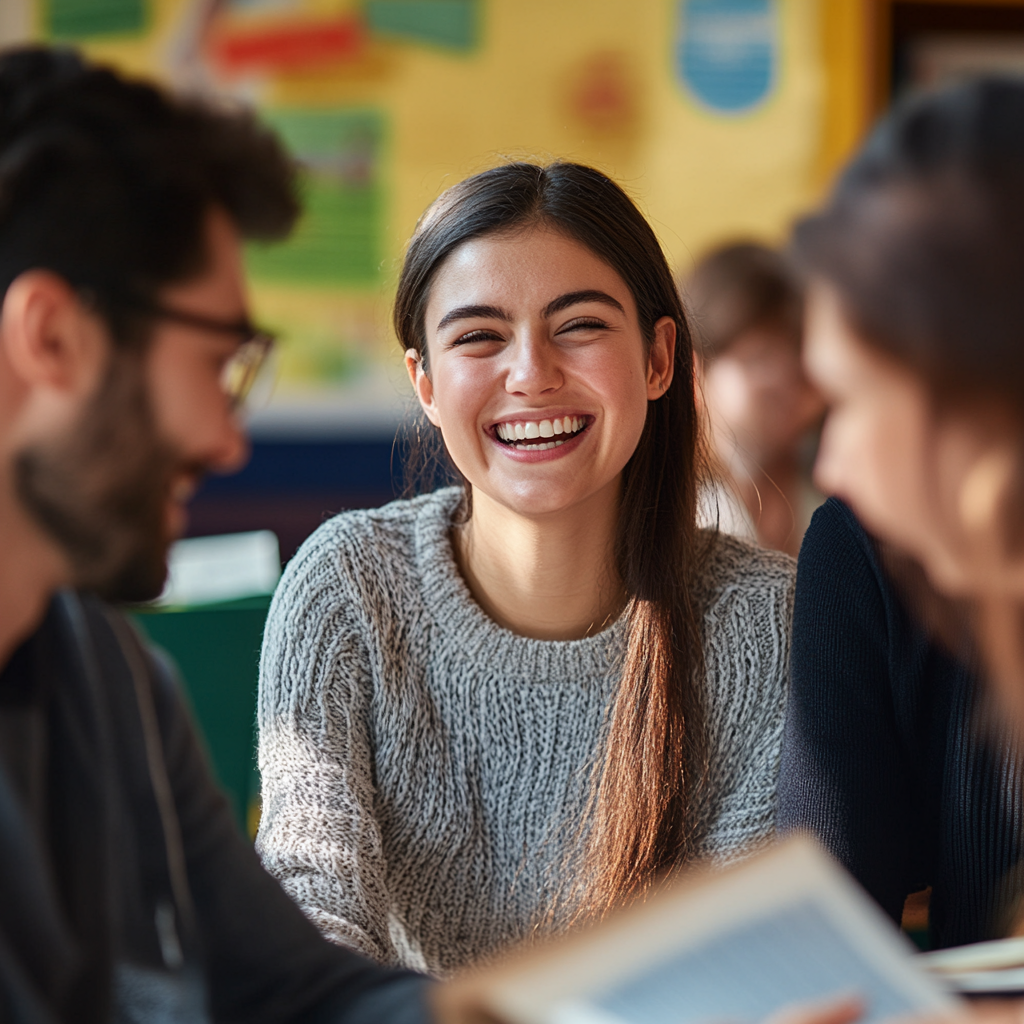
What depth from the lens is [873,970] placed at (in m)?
0.74

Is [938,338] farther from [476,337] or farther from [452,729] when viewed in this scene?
[452,729]

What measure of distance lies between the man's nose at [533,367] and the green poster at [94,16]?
233cm

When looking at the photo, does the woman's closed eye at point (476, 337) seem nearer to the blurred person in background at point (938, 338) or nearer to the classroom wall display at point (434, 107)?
the blurred person in background at point (938, 338)

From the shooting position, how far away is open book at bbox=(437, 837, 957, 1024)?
0.69 meters

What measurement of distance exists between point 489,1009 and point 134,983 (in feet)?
1.33

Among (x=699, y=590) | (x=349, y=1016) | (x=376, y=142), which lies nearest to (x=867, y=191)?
(x=349, y=1016)

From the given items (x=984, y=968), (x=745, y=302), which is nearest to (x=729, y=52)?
(x=745, y=302)

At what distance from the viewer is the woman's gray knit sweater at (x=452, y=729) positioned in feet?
4.73

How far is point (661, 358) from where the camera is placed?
1595mm

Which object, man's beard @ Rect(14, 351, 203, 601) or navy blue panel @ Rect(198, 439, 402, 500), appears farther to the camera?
navy blue panel @ Rect(198, 439, 402, 500)

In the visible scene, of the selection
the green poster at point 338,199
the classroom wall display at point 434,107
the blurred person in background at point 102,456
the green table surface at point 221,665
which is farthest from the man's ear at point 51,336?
the green poster at point 338,199

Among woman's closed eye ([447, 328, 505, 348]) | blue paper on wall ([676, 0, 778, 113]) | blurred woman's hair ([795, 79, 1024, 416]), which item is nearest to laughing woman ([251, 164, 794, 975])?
woman's closed eye ([447, 328, 505, 348])

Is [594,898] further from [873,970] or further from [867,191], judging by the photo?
[867,191]

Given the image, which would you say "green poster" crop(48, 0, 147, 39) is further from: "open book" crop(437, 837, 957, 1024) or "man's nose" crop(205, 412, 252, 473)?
"open book" crop(437, 837, 957, 1024)
